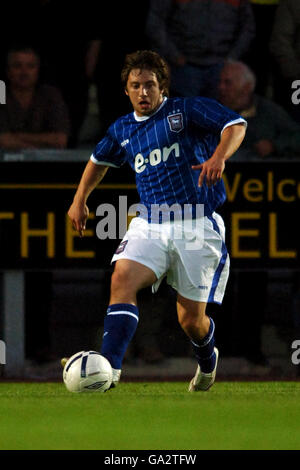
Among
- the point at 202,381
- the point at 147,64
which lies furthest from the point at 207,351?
the point at 147,64

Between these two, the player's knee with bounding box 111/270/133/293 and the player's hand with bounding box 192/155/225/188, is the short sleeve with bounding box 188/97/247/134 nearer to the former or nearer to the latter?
the player's hand with bounding box 192/155/225/188

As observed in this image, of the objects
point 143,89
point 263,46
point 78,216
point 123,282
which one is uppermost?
point 263,46

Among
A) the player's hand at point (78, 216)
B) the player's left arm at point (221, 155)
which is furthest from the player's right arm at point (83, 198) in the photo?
the player's left arm at point (221, 155)

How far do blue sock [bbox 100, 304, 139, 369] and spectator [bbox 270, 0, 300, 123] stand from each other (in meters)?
3.74

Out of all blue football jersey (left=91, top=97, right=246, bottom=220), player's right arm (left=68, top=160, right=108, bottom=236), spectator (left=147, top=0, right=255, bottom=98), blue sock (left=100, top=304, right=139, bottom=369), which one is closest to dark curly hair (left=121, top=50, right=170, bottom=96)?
blue football jersey (left=91, top=97, right=246, bottom=220)

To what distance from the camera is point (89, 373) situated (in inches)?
215

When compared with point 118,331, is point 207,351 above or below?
below

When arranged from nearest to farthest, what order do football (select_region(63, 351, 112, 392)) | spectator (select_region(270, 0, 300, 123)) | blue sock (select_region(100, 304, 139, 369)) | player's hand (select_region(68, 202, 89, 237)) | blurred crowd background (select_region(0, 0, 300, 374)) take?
football (select_region(63, 351, 112, 392)) → blue sock (select_region(100, 304, 139, 369)) → player's hand (select_region(68, 202, 89, 237)) → blurred crowd background (select_region(0, 0, 300, 374)) → spectator (select_region(270, 0, 300, 123))

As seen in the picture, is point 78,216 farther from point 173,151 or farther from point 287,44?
point 287,44

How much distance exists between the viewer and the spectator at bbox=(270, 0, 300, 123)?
29.8ft

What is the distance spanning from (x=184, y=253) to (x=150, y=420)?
1.34 m
